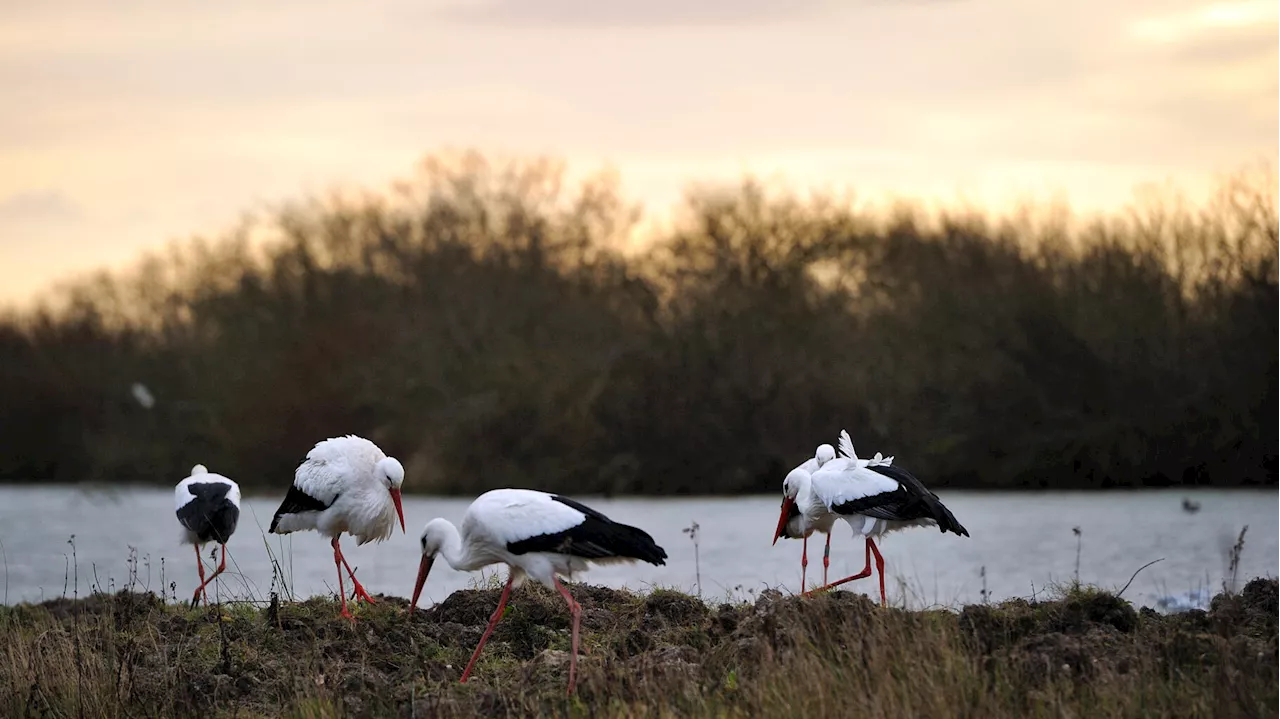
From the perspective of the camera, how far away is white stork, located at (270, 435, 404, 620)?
1204 centimetres

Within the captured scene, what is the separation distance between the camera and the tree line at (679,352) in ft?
99.7

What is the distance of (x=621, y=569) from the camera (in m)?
21.7

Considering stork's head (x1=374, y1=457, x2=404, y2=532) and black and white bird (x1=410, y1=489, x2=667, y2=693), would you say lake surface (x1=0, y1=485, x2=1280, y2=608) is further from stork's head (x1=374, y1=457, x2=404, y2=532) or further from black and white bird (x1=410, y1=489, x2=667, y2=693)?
black and white bird (x1=410, y1=489, x2=667, y2=693)

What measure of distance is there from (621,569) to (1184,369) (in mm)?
14070

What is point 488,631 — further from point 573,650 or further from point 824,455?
point 824,455

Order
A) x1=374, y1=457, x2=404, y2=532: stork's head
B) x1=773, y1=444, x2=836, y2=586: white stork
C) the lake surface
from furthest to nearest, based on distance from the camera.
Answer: the lake surface → x1=773, y1=444, x2=836, y2=586: white stork → x1=374, y1=457, x2=404, y2=532: stork's head

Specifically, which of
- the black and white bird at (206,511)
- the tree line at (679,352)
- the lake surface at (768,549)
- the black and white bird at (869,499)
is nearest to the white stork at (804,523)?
the black and white bird at (869,499)

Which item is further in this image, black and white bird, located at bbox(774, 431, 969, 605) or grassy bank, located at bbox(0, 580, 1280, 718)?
black and white bird, located at bbox(774, 431, 969, 605)

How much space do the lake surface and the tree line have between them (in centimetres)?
121

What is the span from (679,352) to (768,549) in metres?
10.8

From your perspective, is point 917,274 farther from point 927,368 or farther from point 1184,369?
point 1184,369

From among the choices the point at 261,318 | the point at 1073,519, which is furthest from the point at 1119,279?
the point at 261,318

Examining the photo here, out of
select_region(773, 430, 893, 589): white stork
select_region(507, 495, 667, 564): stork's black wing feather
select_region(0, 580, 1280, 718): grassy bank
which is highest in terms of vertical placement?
select_region(773, 430, 893, 589): white stork

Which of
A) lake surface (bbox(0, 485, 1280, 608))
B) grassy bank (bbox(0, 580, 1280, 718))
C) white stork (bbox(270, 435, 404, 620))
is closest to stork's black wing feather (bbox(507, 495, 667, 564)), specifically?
grassy bank (bbox(0, 580, 1280, 718))
